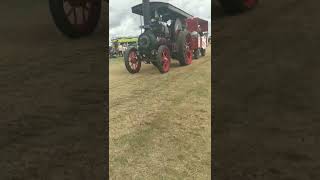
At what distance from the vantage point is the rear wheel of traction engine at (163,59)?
4.89 ft

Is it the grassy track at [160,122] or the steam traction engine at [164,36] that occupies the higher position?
the steam traction engine at [164,36]

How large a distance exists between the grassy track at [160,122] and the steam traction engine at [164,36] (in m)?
0.05
